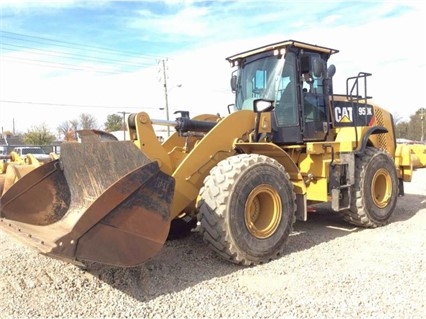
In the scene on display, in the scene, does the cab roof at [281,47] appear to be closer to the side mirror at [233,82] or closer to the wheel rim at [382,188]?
the side mirror at [233,82]

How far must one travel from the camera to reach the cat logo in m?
6.69

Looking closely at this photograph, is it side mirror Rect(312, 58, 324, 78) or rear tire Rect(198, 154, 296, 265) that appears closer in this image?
rear tire Rect(198, 154, 296, 265)

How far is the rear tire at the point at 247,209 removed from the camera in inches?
177

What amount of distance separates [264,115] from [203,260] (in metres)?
2.04

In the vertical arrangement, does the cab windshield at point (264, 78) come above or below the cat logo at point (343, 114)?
above

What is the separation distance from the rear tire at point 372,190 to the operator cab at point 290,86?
2.62 ft

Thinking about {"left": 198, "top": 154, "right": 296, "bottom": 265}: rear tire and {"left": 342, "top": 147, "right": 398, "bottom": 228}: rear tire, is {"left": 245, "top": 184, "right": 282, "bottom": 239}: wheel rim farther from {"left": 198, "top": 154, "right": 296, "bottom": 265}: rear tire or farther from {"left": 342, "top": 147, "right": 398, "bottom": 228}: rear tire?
{"left": 342, "top": 147, "right": 398, "bottom": 228}: rear tire

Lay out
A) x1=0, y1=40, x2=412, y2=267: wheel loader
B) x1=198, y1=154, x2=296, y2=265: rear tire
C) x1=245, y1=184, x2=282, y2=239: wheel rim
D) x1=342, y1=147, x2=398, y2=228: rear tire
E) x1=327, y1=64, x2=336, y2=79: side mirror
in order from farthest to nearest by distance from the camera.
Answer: x1=327, y1=64, x2=336, y2=79: side mirror
x1=342, y1=147, x2=398, y2=228: rear tire
x1=245, y1=184, x2=282, y2=239: wheel rim
x1=198, y1=154, x2=296, y2=265: rear tire
x1=0, y1=40, x2=412, y2=267: wheel loader

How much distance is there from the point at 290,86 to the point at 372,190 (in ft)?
6.93

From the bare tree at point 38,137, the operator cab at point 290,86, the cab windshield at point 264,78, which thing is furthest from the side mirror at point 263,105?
the bare tree at point 38,137

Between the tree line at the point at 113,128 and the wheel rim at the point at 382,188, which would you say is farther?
the tree line at the point at 113,128

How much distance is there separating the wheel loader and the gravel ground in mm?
384

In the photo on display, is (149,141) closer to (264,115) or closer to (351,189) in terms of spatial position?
(264,115)

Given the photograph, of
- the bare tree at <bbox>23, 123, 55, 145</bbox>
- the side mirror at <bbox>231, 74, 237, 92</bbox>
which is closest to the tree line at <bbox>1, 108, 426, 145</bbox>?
the bare tree at <bbox>23, 123, 55, 145</bbox>
